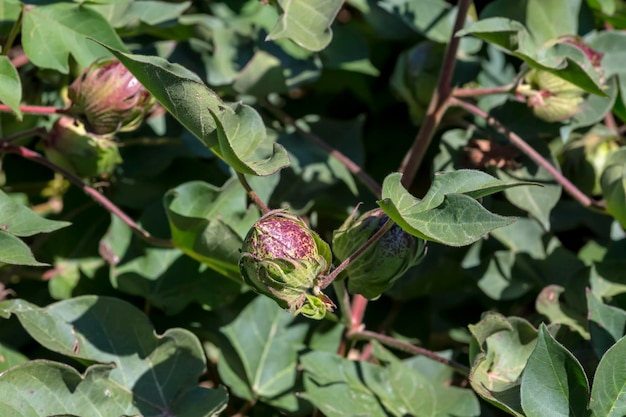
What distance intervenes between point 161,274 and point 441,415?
1.84 ft

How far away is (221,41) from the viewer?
1.73 meters

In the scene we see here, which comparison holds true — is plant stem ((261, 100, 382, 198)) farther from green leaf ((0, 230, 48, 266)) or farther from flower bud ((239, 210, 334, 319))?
green leaf ((0, 230, 48, 266))

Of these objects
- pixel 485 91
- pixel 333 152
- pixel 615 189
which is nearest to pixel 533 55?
pixel 485 91

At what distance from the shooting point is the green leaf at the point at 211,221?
129 centimetres

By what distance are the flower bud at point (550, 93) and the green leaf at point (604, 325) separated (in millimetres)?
366

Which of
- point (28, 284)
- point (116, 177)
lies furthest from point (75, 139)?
point (28, 284)

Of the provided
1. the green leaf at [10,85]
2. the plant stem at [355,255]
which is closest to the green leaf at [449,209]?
the plant stem at [355,255]

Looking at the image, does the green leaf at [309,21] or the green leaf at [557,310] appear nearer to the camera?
the green leaf at [309,21]

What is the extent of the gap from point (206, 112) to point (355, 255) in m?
0.28

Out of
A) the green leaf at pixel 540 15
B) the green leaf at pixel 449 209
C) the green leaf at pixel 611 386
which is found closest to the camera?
the green leaf at pixel 449 209

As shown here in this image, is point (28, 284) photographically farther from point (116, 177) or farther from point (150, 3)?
point (150, 3)

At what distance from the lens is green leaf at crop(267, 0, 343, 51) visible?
132 cm

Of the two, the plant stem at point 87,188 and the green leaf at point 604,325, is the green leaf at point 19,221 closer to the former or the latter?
the plant stem at point 87,188

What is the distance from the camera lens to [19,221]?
120 centimetres
